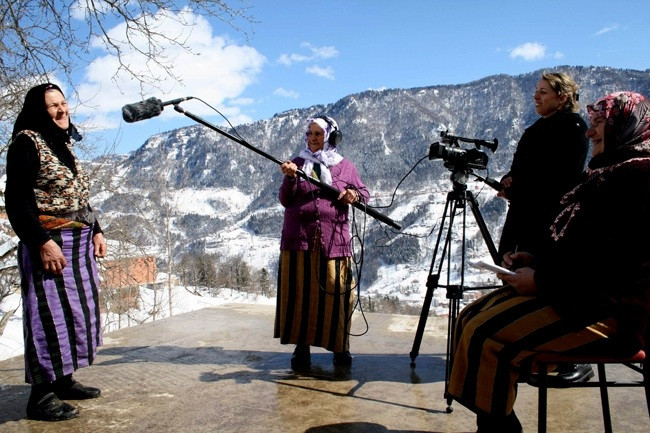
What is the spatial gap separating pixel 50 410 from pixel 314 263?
5.35ft

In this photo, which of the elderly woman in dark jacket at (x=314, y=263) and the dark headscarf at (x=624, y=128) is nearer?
the dark headscarf at (x=624, y=128)

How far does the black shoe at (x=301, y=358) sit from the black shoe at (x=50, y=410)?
1.29 m

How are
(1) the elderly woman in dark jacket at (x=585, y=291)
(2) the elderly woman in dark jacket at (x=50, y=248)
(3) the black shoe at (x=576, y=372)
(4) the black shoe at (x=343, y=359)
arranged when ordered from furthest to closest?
(4) the black shoe at (x=343, y=359) < (3) the black shoe at (x=576, y=372) < (2) the elderly woman in dark jacket at (x=50, y=248) < (1) the elderly woman in dark jacket at (x=585, y=291)

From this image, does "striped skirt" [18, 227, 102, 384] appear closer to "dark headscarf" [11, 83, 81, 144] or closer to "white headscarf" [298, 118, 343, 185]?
"dark headscarf" [11, 83, 81, 144]

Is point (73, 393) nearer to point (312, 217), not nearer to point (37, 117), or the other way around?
point (37, 117)

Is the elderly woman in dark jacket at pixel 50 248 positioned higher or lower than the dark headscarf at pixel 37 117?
lower

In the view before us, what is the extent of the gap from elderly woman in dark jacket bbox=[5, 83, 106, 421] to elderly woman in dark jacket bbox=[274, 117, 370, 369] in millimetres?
1175

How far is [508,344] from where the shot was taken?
1.75 metres

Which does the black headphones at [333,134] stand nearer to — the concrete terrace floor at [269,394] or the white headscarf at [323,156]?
the white headscarf at [323,156]

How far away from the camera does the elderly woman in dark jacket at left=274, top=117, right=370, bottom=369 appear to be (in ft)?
10.7

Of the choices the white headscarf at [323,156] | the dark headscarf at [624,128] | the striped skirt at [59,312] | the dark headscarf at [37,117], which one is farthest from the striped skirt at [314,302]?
the dark headscarf at [624,128]

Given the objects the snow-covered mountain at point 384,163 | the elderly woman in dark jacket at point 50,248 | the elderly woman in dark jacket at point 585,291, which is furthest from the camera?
the snow-covered mountain at point 384,163

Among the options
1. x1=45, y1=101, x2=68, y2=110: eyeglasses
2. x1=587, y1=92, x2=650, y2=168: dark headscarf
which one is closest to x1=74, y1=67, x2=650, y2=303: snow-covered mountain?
x1=45, y1=101, x2=68, y2=110: eyeglasses

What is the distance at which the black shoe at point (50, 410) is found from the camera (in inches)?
96.5
